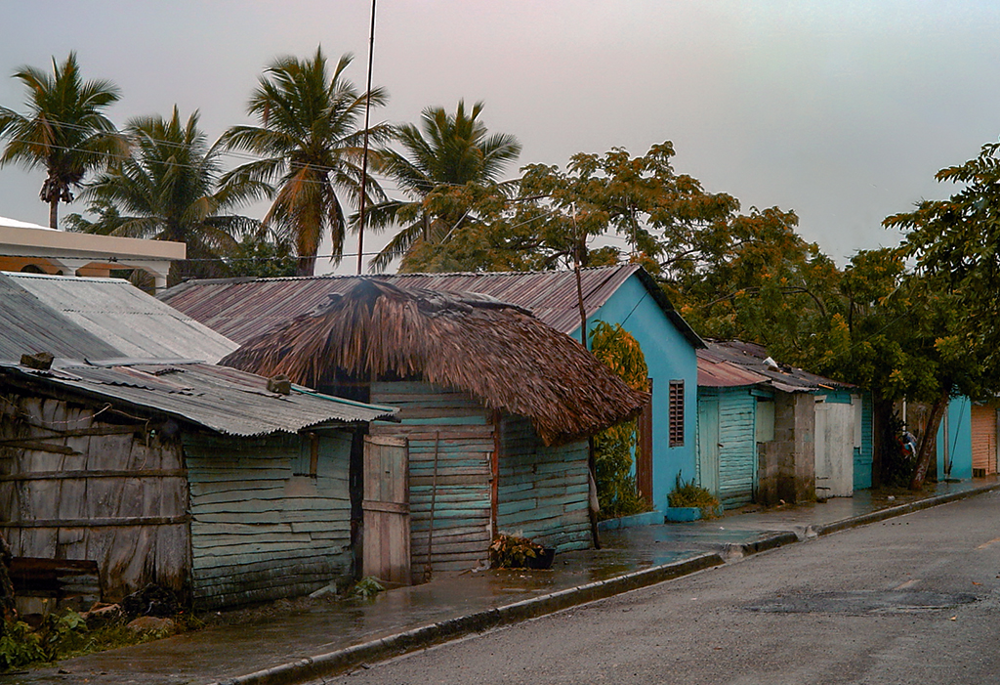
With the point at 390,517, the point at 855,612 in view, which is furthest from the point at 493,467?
the point at 855,612

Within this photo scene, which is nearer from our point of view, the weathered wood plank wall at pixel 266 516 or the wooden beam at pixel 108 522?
the wooden beam at pixel 108 522

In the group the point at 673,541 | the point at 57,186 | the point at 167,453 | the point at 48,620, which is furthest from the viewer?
the point at 57,186

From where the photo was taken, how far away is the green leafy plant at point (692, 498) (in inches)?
837

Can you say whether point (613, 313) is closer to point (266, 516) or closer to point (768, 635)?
point (266, 516)

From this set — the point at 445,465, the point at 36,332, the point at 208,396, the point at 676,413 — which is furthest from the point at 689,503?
the point at 36,332

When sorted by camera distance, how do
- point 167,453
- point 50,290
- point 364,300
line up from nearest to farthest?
point 167,453
point 364,300
point 50,290

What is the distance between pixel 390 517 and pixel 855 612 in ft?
16.4

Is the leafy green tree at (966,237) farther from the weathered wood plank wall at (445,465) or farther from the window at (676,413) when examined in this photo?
the window at (676,413)

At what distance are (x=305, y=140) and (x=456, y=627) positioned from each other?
27287mm

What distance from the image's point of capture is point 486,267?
33438 mm

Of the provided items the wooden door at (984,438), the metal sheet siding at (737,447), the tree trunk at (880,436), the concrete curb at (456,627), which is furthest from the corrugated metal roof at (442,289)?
the wooden door at (984,438)

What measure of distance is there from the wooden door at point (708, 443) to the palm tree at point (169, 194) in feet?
68.8

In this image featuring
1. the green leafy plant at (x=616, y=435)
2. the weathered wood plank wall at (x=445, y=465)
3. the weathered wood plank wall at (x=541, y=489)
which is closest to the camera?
the weathered wood plank wall at (x=445, y=465)

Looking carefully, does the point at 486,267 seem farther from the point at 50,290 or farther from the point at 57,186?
the point at 50,290
